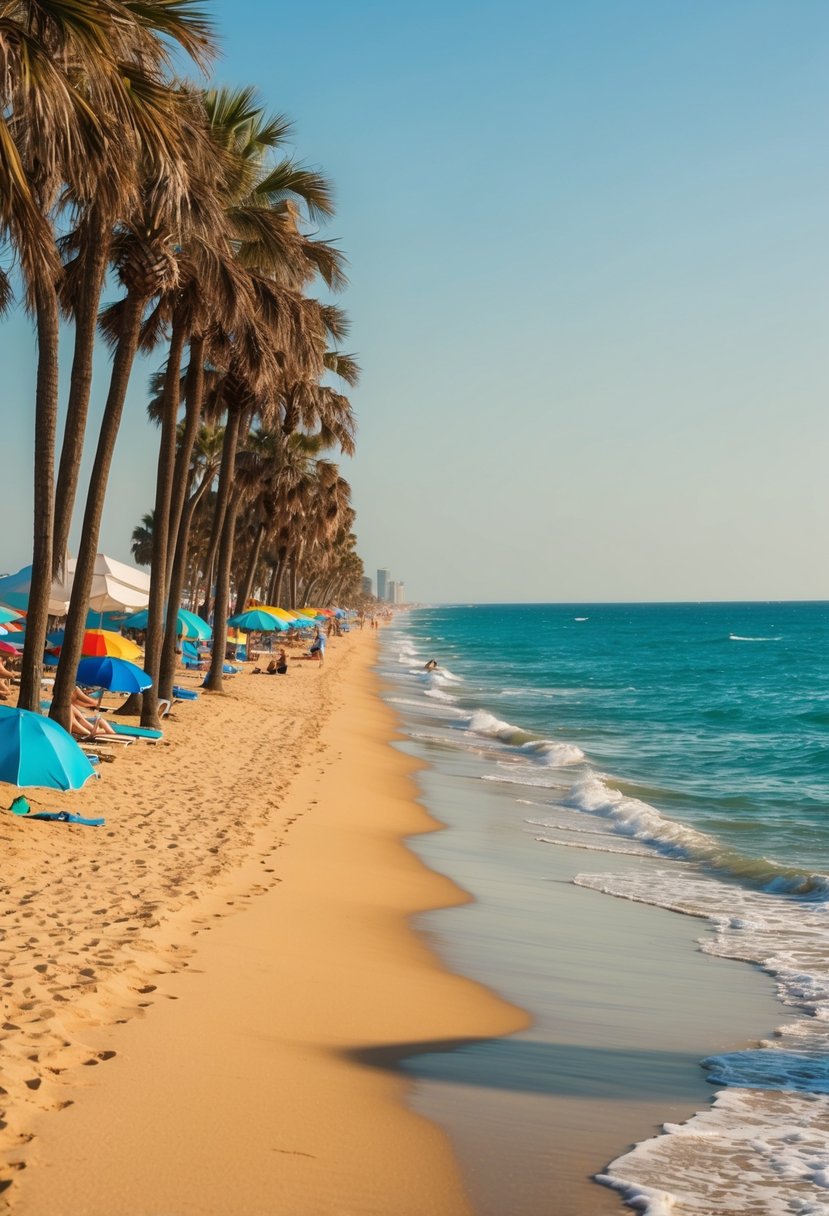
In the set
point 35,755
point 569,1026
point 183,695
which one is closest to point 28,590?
point 183,695

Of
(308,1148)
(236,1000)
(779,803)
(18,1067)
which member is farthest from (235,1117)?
(779,803)

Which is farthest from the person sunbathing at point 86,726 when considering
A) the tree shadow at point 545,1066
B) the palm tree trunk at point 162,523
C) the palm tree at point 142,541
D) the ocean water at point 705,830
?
the palm tree at point 142,541

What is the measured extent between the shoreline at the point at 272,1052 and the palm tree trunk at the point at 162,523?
19.8ft

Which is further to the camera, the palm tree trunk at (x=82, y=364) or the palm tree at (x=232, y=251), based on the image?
the palm tree at (x=232, y=251)

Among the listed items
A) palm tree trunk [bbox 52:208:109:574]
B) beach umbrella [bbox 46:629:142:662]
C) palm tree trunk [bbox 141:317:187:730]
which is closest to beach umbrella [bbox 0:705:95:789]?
palm tree trunk [bbox 52:208:109:574]

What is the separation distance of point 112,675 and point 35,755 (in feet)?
20.0

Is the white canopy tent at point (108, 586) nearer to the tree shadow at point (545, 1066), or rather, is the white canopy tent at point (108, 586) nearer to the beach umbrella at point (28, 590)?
the beach umbrella at point (28, 590)

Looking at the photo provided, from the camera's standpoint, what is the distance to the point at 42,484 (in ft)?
41.1

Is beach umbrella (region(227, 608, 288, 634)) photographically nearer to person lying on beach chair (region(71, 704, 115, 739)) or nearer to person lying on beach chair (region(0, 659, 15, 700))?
person lying on beach chair (region(0, 659, 15, 700))

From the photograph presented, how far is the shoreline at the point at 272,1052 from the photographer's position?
436 centimetres

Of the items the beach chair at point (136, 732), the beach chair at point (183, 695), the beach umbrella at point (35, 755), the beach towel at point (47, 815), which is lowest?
A: the beach towel at point (47, 815)

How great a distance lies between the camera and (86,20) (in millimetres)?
7066

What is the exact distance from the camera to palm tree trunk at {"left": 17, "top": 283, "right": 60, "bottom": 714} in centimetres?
1238

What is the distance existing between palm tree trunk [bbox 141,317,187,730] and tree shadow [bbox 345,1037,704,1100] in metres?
12.2
